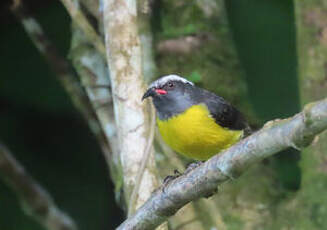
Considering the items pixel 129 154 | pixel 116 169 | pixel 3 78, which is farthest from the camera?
pixel 3 78

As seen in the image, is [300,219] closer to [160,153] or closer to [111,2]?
[160,153]

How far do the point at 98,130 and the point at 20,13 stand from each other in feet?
3.98

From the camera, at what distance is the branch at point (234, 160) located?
2.42 m

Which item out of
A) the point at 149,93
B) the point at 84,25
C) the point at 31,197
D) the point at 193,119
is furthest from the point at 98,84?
the point at 31,197

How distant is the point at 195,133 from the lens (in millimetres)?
3951

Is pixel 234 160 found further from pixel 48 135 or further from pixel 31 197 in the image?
pixel 48 135

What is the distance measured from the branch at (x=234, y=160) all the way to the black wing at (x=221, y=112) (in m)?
1.06

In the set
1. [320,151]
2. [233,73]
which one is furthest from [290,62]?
[320,151]

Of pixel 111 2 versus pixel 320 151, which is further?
pixel 320 151

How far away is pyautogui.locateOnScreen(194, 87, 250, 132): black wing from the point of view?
414cm

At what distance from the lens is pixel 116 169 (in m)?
4.87

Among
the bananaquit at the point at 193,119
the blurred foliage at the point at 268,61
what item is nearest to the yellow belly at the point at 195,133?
the bananaquit at the point at 193,119

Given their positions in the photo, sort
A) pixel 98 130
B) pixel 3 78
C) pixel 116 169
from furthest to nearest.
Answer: pixel 3 78
pixel 98 130
pixel 116 169

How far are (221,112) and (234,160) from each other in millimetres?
1516
